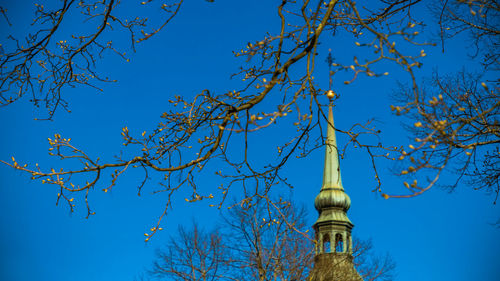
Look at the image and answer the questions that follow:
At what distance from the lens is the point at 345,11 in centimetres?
516

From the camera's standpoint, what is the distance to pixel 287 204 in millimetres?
4957

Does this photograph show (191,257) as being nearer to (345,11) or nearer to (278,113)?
(345,11)

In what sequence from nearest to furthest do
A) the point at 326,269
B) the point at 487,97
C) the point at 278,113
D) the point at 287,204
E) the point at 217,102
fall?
the point at 278,113, the point at 217,102, the point at 287,204, the point at 487,97, the point at 326,269

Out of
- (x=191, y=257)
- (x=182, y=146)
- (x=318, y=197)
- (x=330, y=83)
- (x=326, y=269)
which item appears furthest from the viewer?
(x=318, y=197)

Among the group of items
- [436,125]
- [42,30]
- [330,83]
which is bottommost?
[436,125]

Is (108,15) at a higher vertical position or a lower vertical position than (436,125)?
higher

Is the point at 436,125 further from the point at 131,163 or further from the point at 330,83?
the point at 131,163

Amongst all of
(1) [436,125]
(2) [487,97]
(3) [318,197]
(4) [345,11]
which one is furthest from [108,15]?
(3) [318,197]

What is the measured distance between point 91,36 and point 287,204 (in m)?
2.21

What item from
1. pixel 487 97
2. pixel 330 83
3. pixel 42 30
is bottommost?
pixel 330 83

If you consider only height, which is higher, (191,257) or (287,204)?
(191,257)

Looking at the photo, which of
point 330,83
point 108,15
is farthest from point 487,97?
point 108,15

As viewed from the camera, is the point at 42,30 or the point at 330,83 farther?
the point at 42,30

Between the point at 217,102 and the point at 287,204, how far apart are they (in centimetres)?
138
